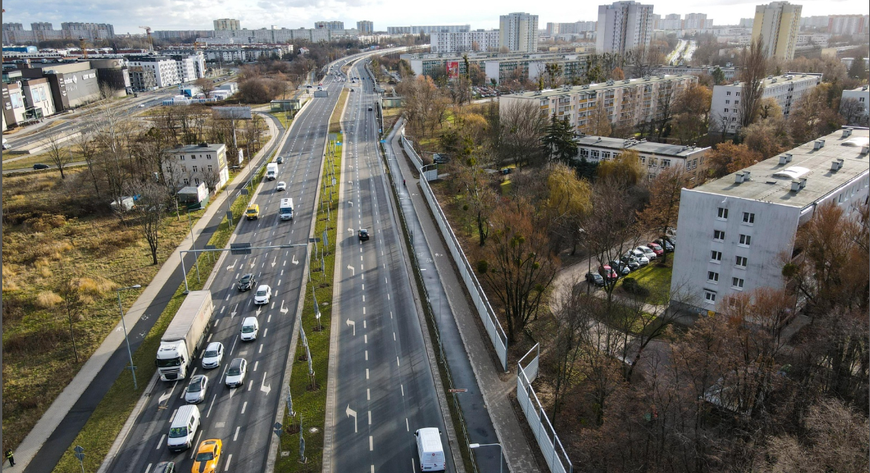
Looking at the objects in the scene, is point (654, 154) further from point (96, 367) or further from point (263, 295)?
point (96, 367)

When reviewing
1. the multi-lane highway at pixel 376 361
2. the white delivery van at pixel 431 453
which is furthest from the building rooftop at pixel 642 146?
the white delivery van at pixel 431 453

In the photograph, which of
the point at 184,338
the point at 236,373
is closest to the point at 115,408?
the point at 184,338

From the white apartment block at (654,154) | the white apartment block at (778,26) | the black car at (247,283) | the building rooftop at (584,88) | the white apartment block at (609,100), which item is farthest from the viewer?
the white apartment block at (778,26)

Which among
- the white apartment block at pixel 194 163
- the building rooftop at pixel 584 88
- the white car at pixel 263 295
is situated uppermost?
the building rooftop at pixel 584 88

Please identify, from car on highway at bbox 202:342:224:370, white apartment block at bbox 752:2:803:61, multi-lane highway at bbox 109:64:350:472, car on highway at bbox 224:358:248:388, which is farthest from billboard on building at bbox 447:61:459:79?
car on highway at bbox 224:358:248:388

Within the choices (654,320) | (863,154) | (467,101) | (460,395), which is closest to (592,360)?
(460,395)

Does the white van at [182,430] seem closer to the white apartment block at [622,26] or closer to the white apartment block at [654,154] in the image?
the white apartment block at [654,154]

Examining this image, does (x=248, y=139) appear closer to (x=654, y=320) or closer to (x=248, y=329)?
(x=248, y=329)
